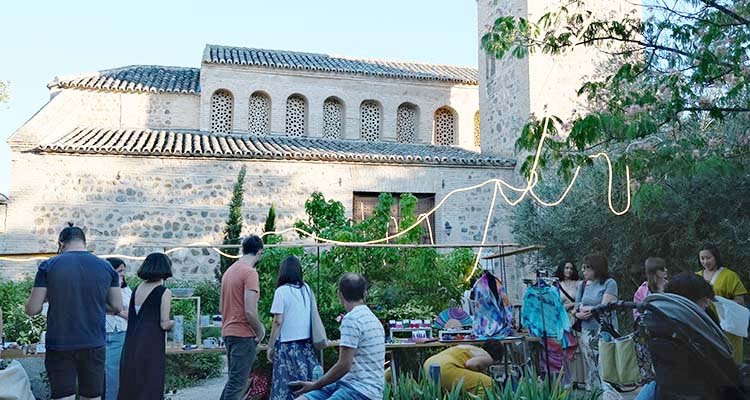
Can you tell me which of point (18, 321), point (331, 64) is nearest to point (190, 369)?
point (18, 321)

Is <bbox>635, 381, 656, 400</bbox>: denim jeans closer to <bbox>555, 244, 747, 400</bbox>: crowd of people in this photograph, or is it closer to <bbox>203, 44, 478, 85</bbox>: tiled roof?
<bbox>555, 244, 747, 400</bbox>: crowd of people

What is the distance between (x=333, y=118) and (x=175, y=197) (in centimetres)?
553

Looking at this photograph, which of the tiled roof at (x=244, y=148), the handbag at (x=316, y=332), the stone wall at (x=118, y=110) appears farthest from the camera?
the stone wall at (x=118, y=110)

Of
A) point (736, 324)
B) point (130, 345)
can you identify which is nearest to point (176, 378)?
point (130, 345)

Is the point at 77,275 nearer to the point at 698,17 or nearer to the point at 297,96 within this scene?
the point at 698,17

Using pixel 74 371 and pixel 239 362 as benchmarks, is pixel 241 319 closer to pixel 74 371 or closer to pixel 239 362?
pixel 239 362

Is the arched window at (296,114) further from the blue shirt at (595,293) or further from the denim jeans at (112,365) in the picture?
the denim jeans at (112,365)

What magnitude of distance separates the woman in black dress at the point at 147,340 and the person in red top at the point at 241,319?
2.32 feet

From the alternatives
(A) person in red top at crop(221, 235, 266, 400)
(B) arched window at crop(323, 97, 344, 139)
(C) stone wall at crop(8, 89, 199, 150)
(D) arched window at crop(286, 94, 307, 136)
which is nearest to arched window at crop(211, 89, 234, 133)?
(C) stone wall at crop(8, 89, 199, 150)

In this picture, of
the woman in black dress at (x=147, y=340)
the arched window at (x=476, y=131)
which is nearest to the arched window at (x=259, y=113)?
the arched window at (x=476, y=131)

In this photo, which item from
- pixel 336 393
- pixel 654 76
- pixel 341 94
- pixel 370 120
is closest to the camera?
pixel 336 393

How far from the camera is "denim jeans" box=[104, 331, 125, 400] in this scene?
222 inches

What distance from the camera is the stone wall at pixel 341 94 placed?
16578mm

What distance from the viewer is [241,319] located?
5.48m
